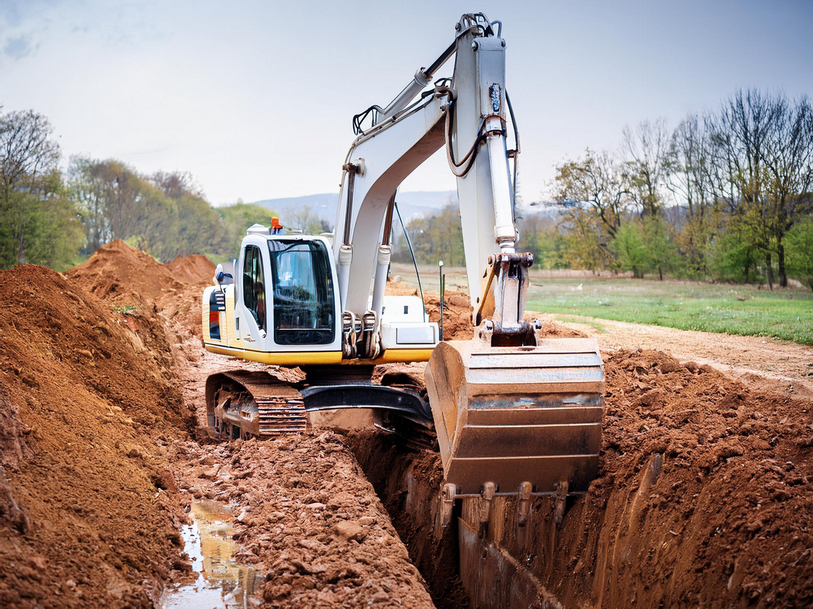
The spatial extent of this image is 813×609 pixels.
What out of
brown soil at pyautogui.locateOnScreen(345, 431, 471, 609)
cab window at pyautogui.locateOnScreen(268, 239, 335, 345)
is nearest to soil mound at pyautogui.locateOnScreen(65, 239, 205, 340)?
brown soil at pyautogui.locateOnScreen(345, 431, 471, 609)

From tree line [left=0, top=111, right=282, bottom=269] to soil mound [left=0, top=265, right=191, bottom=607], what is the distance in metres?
8.69

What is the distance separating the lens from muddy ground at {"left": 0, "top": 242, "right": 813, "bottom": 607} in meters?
3.81

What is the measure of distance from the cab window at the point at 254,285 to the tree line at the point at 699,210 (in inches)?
67.3

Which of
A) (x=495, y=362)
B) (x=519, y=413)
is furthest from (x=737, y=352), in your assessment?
(x=495, y=362)

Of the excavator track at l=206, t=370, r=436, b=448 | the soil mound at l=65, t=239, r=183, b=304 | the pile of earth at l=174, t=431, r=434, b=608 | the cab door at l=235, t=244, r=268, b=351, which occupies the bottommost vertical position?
the pile of earth at l=174, t=431, r=434, b=608

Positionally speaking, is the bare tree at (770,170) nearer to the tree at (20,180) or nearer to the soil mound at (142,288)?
the soil mound at (142,288)

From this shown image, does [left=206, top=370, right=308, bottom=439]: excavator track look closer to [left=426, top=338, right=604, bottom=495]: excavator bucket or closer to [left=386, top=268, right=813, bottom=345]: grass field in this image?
[left=426, top=338, right=604, bottom=495]: excavator bucket

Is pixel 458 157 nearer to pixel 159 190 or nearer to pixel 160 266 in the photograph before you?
pixel 160 266

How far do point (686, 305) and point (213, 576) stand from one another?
13.4 metres

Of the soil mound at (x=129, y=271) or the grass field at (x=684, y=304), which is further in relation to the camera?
the soil mound at (x=129, y=271)

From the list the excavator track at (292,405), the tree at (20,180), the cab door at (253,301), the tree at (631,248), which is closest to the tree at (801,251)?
the excavator track at (292,405)

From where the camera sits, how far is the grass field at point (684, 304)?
1101 centimetres

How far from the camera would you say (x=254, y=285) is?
7.88 m

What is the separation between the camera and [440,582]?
7.18 metres
